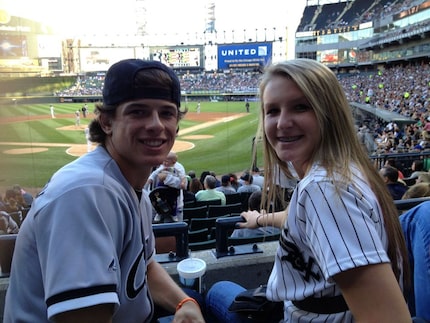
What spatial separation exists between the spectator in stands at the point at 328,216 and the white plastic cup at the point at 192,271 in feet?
1.99

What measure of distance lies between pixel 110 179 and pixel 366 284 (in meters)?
0.86

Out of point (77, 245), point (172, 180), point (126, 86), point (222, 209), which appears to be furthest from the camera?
point (222, 209)

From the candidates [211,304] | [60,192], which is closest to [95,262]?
[60,192]

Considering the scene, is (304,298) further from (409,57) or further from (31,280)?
(409,57)

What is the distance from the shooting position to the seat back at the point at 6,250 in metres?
2.10

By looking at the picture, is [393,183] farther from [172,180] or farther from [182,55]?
Answer: [182,55]

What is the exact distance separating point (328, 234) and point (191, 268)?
1.14 m

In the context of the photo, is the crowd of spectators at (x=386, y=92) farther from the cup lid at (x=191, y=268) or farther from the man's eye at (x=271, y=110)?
the cup lid at (x=191, y=268)

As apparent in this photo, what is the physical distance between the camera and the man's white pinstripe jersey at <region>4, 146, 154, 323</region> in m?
1.01

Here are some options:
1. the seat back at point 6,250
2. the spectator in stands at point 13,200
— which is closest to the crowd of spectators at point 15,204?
the spectator in stands at point 13,200

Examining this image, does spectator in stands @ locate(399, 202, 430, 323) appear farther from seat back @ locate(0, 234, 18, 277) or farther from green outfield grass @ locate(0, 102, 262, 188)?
green outfield grass @ locate(0, 102, 262, 188)

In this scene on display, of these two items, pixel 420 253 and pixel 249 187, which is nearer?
pixel 420 253

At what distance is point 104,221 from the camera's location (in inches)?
43.1

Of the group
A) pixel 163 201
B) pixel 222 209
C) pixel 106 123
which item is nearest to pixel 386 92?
pixel 222 209
